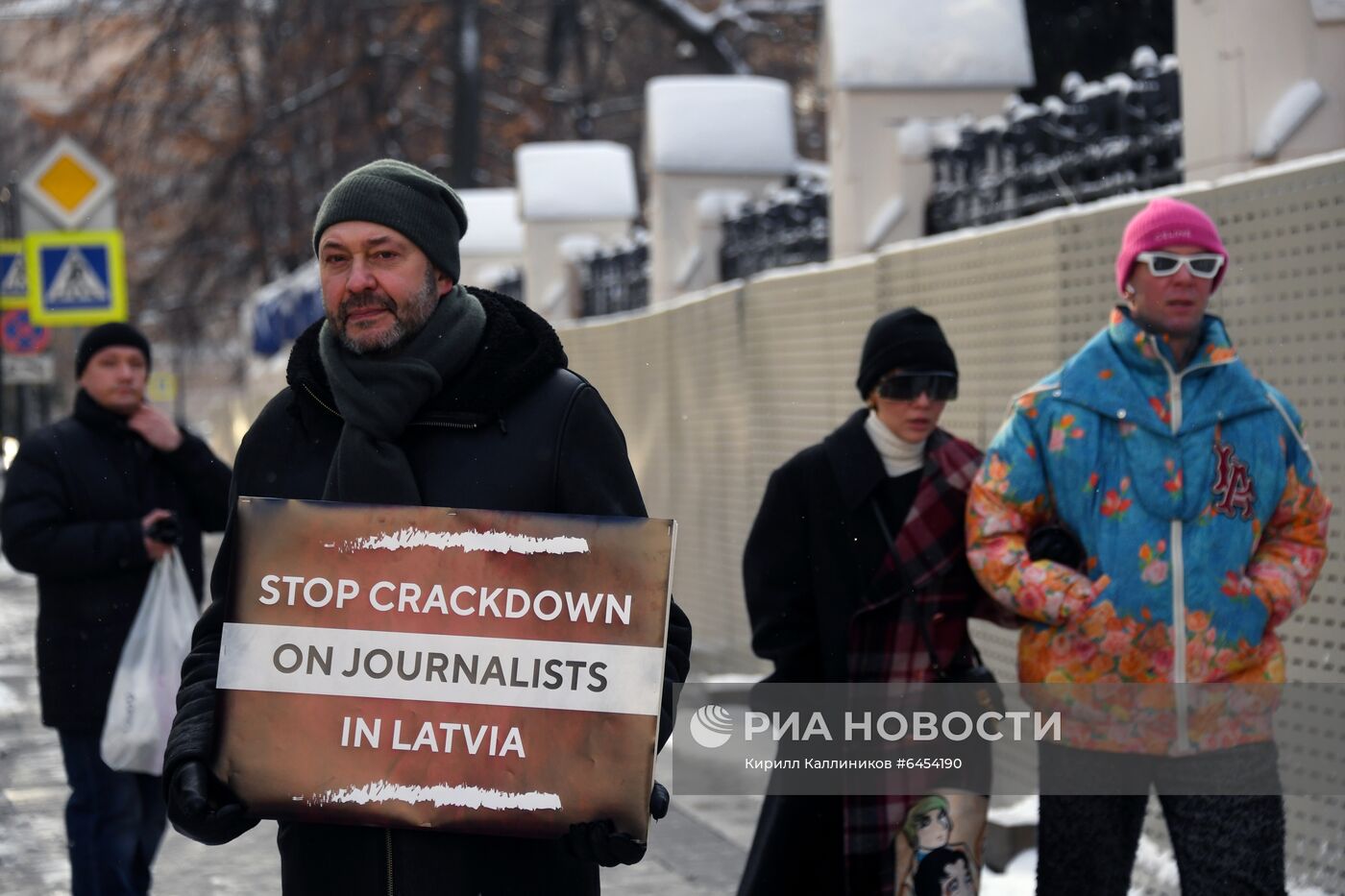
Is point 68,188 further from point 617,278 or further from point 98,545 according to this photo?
point 98,545

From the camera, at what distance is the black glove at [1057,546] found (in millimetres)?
4617

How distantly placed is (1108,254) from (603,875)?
261cm

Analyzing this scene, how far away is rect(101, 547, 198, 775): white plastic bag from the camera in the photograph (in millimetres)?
5801

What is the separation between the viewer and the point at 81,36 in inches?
1048

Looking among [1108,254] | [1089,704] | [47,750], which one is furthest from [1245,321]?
[47,750]

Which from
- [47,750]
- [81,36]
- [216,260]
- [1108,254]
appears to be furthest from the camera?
[216,260]

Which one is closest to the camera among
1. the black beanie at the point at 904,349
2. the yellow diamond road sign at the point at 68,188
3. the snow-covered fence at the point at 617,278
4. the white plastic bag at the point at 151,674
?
the black beanie at the point at 904,349

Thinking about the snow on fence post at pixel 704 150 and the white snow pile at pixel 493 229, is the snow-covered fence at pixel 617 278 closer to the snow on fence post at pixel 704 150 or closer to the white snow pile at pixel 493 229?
the snow on fence post at pixel 704 150

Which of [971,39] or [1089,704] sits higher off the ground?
[971,39]

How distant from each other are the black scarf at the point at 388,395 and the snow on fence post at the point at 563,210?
580 inches

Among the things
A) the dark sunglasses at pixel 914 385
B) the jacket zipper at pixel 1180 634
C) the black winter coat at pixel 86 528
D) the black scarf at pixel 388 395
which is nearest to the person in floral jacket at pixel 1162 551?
the jacket zipper at pixel 1180 634

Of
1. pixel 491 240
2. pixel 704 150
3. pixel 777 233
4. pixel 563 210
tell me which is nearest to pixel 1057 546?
pixel 777 233

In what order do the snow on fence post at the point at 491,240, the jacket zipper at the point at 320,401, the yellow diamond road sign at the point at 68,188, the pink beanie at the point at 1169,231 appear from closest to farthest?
the jacket zipper at the point at 320,401 → the pink beanie at the point at 1169,231 → the yellow diamond road sign at the point at 68,188 → the snow on fence post at the point at 491,240

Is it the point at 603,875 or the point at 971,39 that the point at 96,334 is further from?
the point at 971,39
